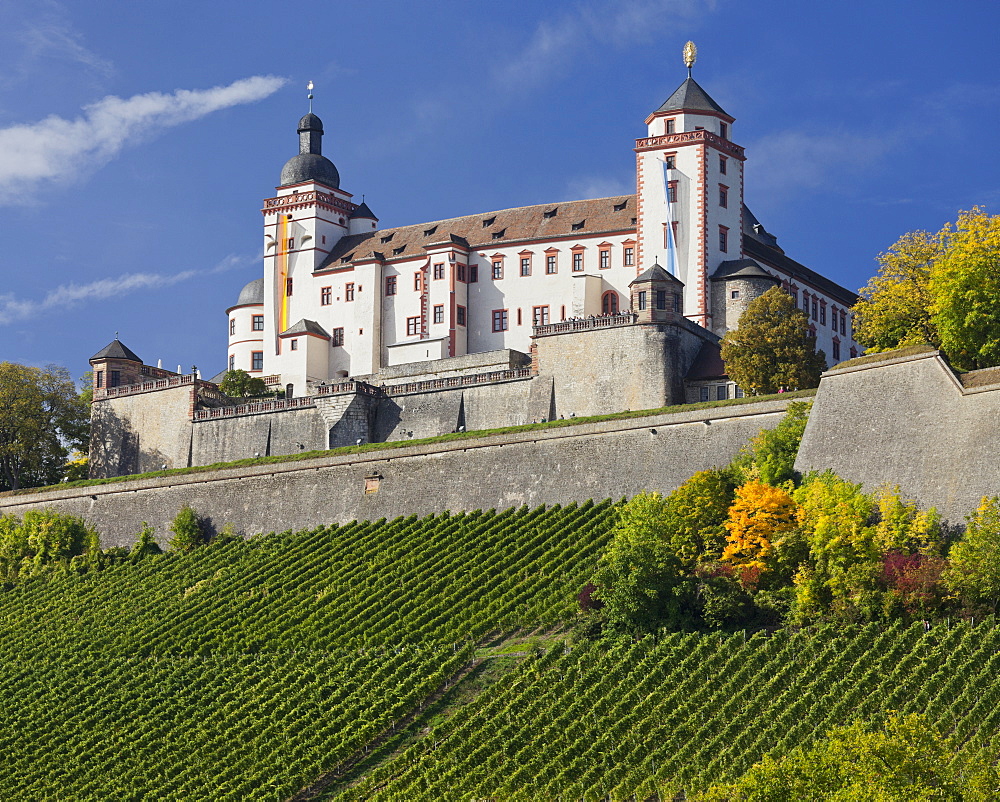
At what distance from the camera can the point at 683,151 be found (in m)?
76.2

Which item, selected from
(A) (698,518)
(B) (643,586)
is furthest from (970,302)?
(B) (643,586)

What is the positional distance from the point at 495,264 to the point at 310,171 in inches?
539

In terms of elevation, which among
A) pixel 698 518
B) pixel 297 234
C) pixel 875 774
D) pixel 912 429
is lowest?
pixel 875 774

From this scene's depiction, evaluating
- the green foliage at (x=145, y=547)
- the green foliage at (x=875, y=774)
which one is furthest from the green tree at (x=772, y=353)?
the green foliage at (x=875, y=774)

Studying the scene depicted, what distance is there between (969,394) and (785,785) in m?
21.1

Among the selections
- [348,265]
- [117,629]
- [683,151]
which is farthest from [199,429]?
[683,151]

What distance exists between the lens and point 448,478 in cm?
6106

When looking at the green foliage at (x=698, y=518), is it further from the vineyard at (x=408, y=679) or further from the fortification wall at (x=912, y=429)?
the fortification wall at (x=912, y=429)

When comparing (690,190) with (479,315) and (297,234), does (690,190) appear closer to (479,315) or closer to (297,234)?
(479,315)

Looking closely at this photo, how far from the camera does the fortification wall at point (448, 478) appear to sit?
56.2 metres

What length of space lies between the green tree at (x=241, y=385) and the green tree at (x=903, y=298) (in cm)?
3222

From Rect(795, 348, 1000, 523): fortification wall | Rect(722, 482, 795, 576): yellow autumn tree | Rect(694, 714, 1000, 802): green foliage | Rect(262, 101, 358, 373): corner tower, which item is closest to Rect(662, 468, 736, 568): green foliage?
Rect(722, 482, 795, 576): yellow autumn tree

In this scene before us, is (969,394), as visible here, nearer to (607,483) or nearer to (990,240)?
(990,240)

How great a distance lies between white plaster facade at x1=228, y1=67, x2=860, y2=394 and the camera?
76000mm
